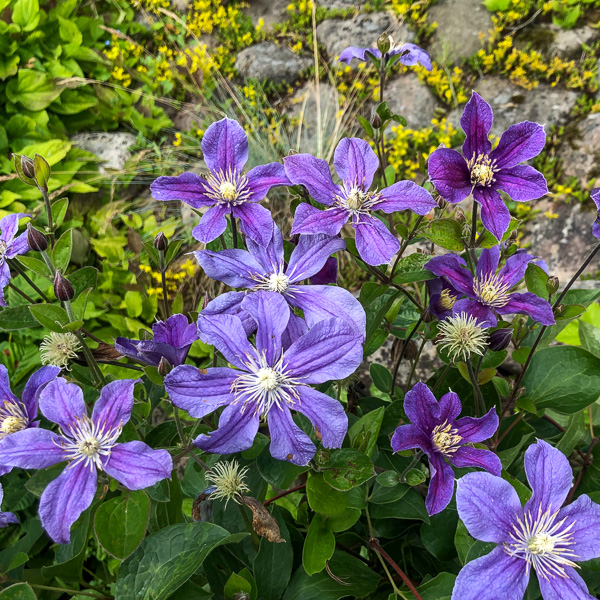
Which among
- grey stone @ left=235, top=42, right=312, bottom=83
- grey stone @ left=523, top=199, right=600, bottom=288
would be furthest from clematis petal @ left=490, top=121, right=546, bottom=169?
grey stone @ left=235, top=42, right=312, bottom=83

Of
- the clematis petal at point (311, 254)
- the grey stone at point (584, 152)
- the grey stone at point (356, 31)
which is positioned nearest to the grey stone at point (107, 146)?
the grey stone at point (356, 31)

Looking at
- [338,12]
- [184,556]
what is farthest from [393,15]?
[184,556]

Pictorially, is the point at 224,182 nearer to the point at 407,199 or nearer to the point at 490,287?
the point at 407,199

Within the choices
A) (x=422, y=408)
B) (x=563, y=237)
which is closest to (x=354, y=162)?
(x=422, y=408)

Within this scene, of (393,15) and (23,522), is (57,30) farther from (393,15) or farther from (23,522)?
→ (23,522)

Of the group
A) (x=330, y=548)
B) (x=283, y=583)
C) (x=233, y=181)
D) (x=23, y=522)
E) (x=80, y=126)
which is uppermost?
(x=233, y=181)

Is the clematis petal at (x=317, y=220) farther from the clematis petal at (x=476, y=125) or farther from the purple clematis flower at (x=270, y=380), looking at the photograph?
the clematis petal at (x=476, y=125)
